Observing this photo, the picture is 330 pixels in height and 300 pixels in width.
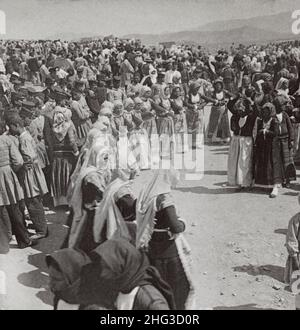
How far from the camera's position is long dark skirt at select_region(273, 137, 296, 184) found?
Answer: 26.5 feet

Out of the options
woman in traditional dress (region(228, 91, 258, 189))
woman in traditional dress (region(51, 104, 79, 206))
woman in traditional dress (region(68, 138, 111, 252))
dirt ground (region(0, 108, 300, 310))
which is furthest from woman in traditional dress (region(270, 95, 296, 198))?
woman in traditional dress (region(68, 138, 111, 252))

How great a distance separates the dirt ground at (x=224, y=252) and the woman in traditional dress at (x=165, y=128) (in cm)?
161

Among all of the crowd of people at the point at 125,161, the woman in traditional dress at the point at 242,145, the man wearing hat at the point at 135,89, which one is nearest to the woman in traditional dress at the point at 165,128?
the crowd of people at the point at 125,161

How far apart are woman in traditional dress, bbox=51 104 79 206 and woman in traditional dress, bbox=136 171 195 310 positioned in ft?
9.76

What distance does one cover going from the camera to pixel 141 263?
4172 mm

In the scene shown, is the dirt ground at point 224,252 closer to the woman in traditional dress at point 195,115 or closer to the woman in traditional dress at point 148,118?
the woman in traditional dress at point 148,118

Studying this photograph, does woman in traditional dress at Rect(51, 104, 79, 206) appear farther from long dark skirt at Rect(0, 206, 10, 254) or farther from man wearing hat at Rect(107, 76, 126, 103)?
man wearing hat at Rect(107, 76, 126, 103)

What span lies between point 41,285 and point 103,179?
1248 mm

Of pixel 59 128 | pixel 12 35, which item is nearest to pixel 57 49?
pixel 12 35

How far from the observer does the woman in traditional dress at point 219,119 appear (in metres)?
10.9

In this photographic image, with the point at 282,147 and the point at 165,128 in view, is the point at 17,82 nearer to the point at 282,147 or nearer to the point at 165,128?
the point at 165,128

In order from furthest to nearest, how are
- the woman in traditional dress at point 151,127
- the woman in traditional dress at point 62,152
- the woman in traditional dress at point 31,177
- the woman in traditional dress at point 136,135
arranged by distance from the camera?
the woman in traditional dress at point 151,127 → the woman in traditional dress at point 136,135 → the woman in traditional dress at point 62,152 → the woman in traditional dress at point 31,177

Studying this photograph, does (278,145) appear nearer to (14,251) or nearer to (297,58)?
(14,251)

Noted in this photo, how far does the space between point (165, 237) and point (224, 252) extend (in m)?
1.68
